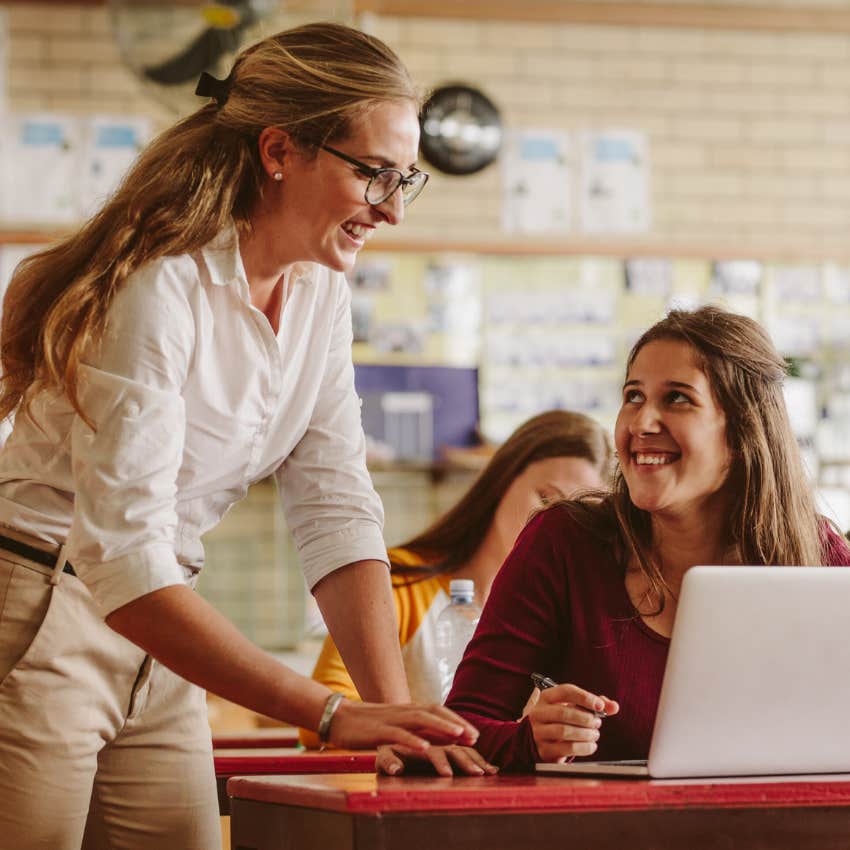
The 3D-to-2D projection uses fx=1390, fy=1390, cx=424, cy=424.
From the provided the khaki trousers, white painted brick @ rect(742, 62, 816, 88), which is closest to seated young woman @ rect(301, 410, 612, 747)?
A: the khaki trousers

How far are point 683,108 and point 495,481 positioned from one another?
125 inches

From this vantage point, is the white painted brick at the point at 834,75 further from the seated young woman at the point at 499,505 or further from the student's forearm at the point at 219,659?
the student's forearm at the point at 219,659

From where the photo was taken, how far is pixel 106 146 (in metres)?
5.07

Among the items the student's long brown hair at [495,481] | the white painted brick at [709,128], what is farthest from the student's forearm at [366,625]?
the white painted brick at [709,128]

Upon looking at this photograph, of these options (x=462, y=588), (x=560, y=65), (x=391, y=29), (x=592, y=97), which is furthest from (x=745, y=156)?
(x=462, y=588)

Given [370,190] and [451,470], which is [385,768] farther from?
[451,470]

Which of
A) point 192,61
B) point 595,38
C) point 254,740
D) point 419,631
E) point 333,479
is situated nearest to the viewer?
point 333,479

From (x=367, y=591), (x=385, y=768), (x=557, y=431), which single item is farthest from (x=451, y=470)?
(x=385, y=768)

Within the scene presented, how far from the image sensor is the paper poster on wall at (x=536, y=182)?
17.1 ft

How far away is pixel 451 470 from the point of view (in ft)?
16.3

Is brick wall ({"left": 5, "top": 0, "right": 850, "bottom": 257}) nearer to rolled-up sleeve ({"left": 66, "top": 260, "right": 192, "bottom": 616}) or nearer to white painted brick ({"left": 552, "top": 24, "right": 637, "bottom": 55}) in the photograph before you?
white painted brick ({"left": 552, "top": 24, "right": 637, "bottom": 55})

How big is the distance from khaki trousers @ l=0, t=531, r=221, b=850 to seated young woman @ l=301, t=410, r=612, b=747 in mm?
837

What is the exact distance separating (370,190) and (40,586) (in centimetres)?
57

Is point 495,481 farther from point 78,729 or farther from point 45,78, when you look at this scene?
point 45,78
